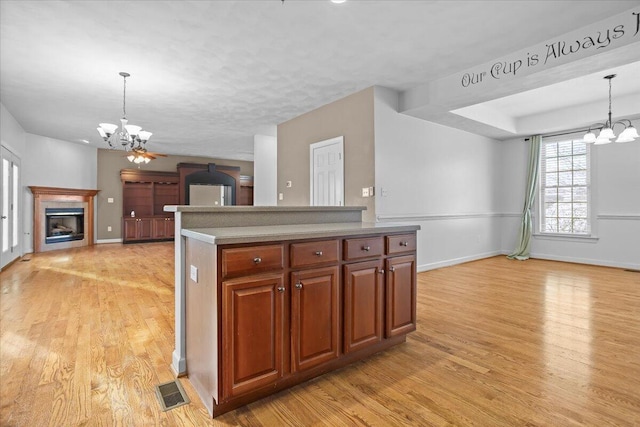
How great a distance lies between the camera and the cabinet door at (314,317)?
1.90 metres

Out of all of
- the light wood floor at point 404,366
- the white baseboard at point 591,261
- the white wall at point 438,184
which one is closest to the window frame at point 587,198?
the white baseboard at point 591,261

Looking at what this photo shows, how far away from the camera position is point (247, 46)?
11.4 ft

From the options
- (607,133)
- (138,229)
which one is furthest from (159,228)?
(607,133)

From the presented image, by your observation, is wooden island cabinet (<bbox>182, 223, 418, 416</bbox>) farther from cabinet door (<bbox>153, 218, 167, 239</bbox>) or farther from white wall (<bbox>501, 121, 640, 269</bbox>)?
cabinet door (<bbox>153, 218, 167, 239</bbox>)

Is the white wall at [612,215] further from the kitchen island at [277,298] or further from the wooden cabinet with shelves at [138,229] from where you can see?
the wooden cabinet with shelves at [138,229]

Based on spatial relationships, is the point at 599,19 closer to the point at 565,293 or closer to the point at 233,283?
the point at 565,293

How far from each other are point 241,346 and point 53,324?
7.97ft

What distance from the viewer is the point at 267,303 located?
5.81ft

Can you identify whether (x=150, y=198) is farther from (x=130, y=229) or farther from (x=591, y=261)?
(x=591, y=261)

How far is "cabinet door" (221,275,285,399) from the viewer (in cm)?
164

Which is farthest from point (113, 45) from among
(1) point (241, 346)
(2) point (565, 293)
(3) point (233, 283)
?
(2) point (565, 293)

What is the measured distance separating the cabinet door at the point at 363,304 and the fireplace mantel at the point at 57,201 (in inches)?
332

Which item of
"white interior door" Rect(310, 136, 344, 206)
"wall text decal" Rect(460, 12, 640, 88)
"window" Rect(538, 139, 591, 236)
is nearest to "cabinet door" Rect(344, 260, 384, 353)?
"white interior door" Rect(310, 136, 344, 206)

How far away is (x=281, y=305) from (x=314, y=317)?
267mm
